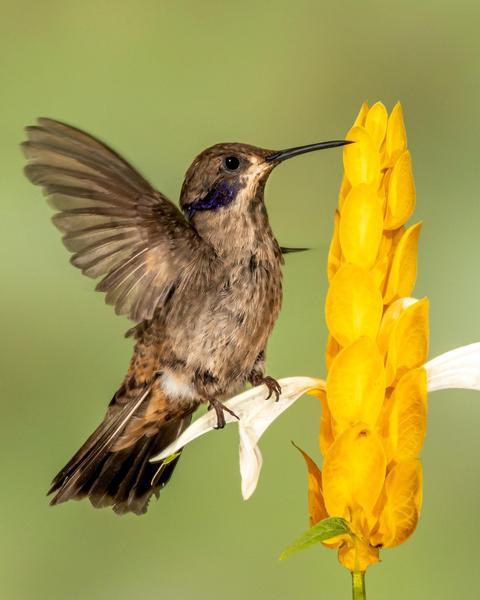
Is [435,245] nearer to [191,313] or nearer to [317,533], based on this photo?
[191,313]

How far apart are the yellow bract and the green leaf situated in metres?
0.02

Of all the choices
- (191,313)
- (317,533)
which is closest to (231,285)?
(191,313)

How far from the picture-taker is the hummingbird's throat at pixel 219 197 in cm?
75

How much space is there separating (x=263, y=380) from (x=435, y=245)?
2.27 feet

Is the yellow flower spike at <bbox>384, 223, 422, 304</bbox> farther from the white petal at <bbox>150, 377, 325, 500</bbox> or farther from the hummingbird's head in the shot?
the hummingbird's head

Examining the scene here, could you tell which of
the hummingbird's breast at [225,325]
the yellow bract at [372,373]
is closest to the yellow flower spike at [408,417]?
the yellow bract at [372,373]

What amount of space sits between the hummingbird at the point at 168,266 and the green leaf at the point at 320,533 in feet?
0.51

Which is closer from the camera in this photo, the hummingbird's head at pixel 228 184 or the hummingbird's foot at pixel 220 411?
the hummingbird's foot at pixel 220 411

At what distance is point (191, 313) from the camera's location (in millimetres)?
765

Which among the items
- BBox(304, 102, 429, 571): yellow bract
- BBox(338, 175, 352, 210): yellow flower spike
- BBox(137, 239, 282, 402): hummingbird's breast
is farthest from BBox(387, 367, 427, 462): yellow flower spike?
BBox(137, 239, 282, 402): hummingbird's breast

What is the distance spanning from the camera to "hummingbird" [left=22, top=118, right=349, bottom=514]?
0.70m

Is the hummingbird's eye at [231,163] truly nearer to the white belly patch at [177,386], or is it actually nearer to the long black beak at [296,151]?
the long black beak at [296,151]

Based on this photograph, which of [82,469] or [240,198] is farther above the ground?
[240,198]

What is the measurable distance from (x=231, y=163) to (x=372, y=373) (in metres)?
0.28
